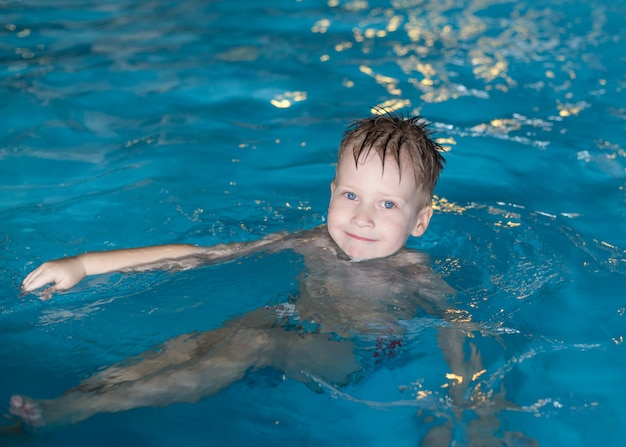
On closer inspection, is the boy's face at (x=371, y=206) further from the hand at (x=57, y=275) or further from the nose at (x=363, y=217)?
the hand at (x=57, y=275)

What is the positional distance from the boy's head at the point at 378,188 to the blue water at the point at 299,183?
0.35 m

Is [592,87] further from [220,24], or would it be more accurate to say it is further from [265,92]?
[220,24]

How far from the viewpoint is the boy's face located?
320 centimetres

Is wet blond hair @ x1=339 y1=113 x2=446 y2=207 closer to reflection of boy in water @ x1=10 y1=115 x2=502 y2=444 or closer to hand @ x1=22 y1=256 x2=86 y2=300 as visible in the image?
reflection of boy in water @ x1=10 y1=115 x2=502 y2=444

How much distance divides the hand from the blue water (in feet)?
0.59

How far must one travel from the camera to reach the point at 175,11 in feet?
27.8

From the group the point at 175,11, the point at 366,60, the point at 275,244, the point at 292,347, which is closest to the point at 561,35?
the point at 366,60

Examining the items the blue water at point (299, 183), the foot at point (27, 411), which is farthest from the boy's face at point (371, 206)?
the foot at point (27, 411)

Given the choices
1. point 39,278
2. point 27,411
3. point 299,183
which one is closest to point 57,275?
point 39,278

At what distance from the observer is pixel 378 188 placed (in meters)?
3.20

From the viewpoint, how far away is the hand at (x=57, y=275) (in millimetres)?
2914

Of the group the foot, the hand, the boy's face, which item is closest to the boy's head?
the boy's face

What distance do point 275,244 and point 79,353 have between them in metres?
1.06

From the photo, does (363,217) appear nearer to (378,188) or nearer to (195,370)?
(378,188)
